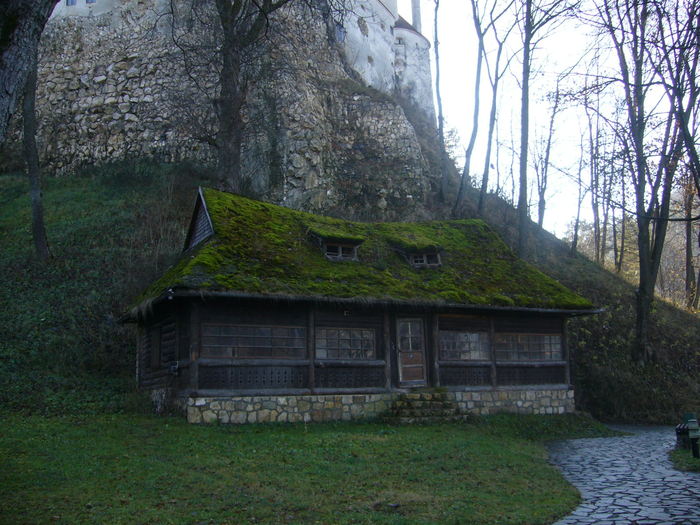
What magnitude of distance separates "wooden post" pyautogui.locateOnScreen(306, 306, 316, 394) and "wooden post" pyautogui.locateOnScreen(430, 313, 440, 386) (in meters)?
3.56

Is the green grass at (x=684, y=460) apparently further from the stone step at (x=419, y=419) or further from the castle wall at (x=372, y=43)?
the castle wall at (x=372, y=43)

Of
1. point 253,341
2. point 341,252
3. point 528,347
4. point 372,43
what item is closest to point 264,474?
point 253,341

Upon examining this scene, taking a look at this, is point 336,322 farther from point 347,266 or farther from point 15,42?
point 15,42

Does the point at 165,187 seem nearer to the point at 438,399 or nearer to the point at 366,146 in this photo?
the point at 366,146

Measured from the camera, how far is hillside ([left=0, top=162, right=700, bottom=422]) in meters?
17.3

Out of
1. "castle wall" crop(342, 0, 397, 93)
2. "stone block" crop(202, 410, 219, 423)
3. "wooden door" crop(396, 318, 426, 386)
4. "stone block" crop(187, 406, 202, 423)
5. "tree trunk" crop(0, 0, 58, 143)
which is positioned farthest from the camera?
"castle wall" crop(342, 0, 397, 93)

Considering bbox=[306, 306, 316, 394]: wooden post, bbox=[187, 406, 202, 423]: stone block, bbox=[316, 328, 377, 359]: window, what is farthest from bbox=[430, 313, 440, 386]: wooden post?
bbox=[187, 406, 202, 423]: stone block

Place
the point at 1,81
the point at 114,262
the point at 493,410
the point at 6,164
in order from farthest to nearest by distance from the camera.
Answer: the point at 6,164, the point at 114,262, the point at 493,410, the point at 1,81

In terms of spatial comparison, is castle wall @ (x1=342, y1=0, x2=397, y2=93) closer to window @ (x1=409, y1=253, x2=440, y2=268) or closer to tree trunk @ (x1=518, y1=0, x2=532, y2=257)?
tree trunk @ (x1=518, y1=0, x2=532, y2=257)

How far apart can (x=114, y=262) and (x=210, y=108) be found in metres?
9.46

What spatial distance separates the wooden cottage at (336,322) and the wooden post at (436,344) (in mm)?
44

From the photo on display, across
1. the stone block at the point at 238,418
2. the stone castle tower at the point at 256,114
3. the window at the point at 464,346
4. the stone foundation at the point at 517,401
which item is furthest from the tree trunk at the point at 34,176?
the stone foundation at the point at 517,401

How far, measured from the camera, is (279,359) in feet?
48.5

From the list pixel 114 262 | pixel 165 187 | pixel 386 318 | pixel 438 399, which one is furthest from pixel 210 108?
pixel 438 399
